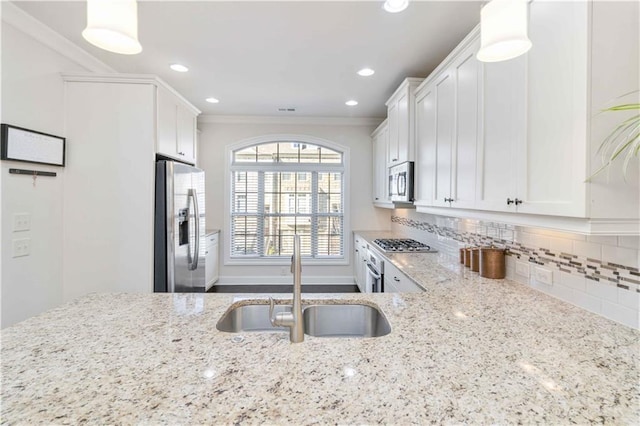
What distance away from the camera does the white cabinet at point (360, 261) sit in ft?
13.1

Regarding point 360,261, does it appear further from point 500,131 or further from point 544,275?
point 500,131

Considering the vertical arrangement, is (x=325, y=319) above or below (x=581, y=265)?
below

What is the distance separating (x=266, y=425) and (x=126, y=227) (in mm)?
2458

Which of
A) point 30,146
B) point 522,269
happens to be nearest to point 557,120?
point 522,269

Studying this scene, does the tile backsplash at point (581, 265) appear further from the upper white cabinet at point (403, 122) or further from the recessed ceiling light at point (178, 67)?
the recessed ceiling light at point (178, 67)

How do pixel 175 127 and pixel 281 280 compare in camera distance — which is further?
pixel 281 280

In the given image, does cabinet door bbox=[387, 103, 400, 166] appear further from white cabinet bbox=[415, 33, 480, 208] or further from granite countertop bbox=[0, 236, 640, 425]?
granite countertop bbox=[0, 236, 640, 425]

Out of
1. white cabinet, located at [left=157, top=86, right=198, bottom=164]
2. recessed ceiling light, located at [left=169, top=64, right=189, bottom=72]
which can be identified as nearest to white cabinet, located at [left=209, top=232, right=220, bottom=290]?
white cabinet, located at [left=157, top=86, right=198, bottom=164]

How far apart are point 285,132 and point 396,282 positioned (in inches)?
129

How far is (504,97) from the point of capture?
1528 mm

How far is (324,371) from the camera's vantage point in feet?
2.87

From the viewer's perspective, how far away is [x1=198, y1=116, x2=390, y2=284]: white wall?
15.8ft

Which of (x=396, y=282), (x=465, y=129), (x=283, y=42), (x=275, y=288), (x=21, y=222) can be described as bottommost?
(x=275, y=288)

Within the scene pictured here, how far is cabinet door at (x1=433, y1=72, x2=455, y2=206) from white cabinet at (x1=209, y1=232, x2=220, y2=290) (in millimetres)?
3238
